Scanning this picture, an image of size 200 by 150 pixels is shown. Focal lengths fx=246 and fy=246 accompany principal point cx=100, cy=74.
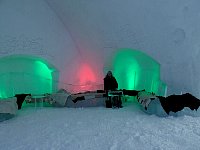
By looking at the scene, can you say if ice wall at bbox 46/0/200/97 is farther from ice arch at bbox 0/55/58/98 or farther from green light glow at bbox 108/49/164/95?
ice arch at bbox 0/55/58/98

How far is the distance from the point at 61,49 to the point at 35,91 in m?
1.67

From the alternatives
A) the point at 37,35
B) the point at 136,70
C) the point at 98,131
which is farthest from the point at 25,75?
the point at 98,131

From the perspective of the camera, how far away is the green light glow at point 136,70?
782 centimetres

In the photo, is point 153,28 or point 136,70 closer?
point 153,28

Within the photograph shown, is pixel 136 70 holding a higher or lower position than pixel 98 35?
lower

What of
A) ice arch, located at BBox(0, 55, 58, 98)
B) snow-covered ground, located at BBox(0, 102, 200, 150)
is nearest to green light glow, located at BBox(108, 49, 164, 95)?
snow-covered ground, located at BBox(0, 102, 200, 150)

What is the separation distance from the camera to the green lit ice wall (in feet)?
25.5

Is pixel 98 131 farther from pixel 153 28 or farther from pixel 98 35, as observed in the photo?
pixel 98 35

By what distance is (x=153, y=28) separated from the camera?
21.1 feet

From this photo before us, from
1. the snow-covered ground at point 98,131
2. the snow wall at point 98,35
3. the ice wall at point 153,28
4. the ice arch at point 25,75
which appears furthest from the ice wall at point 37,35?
the snow-covered ground at point 98,131

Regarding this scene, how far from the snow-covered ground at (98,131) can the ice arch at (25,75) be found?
1725 millimetres

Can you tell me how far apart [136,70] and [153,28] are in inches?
87.7

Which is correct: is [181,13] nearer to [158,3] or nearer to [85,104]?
[158,3]

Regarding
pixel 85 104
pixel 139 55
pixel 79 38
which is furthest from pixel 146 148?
pixel 79 38
